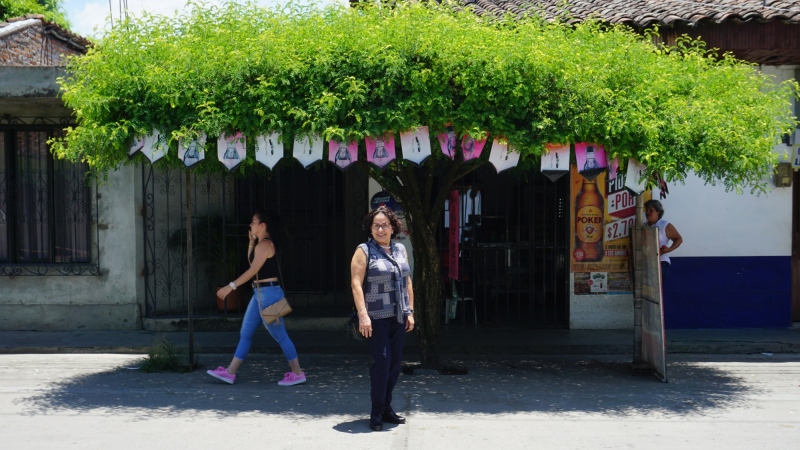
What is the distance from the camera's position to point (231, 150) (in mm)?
7660

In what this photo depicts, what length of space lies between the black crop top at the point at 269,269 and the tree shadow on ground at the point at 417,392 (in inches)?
44.4

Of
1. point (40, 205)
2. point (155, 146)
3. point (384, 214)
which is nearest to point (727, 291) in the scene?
point (384, 214)

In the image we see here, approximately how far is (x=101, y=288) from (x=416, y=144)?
5.97 m

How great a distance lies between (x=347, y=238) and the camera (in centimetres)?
1280

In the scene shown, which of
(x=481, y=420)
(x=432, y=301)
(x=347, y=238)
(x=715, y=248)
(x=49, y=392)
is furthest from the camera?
(x=347, y=238)

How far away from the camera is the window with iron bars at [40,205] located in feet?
37.6

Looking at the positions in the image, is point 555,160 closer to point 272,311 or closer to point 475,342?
point 272,311

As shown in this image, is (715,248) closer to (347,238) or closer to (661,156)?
(661,156)

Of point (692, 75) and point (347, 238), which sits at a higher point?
point (692, 75)

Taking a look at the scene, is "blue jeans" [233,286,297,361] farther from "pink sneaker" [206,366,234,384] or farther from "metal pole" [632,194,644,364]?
"metal pole" [632,194,644,364]

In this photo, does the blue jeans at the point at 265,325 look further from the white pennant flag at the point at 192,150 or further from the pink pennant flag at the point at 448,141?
the pink pennant flag at the point at 448,141

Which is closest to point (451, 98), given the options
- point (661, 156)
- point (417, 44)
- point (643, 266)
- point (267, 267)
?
point (417, 44)

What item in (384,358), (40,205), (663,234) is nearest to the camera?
(384,358)

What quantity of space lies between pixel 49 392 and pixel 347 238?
5.64m
